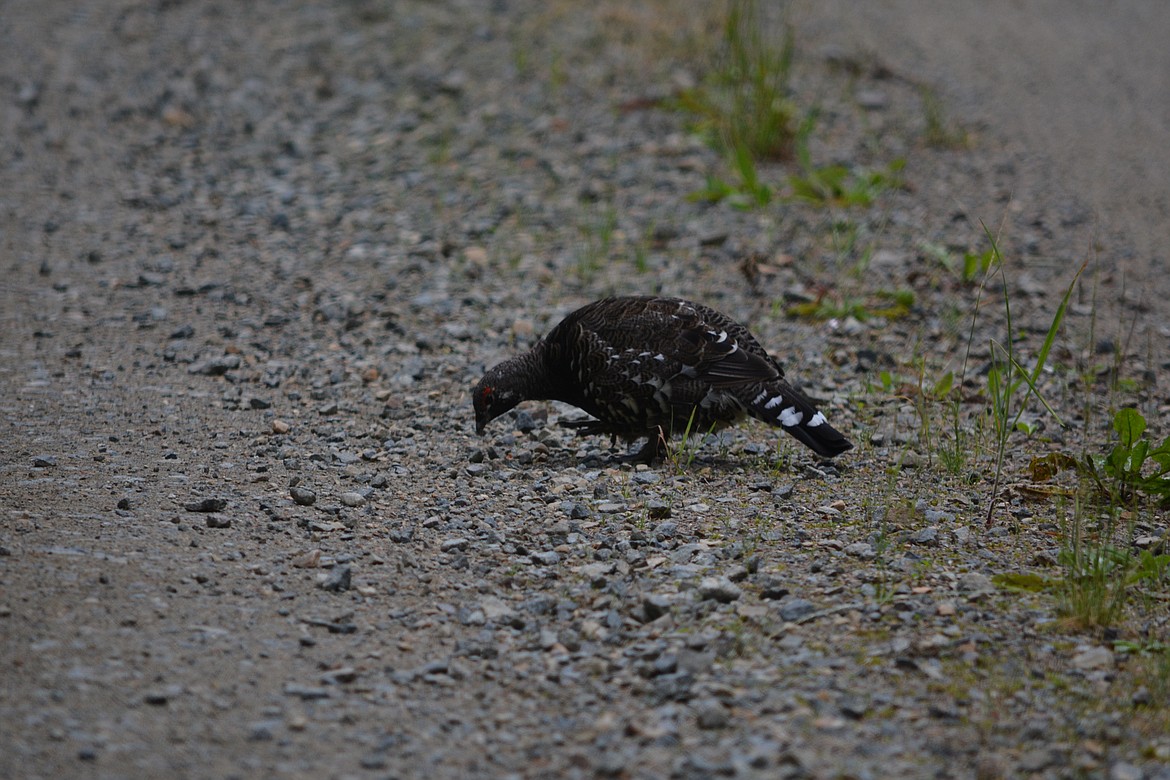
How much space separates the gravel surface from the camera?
Result: 4.38 meters

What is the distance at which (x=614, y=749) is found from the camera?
4.24m

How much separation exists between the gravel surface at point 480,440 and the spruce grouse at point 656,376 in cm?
29

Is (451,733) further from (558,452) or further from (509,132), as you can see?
(509,132)

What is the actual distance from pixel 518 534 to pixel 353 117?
26.7ft

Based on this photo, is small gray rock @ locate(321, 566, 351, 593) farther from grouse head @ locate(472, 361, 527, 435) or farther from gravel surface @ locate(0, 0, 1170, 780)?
grouse head @ locate(472, 361, 527, 435)

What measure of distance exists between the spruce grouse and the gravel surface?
11.3 inches

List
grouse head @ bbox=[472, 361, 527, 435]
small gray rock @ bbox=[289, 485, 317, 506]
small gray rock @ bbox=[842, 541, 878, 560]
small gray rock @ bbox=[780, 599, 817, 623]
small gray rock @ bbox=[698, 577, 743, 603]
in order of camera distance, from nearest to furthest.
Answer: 1. small gray rock @ bbox=[780, 599, 817, 623]
2. small gray rock @ bbox=[698, 577, 743, 603]
3. small gray rock @ bbox=[842, 541, 878, 560]
4. small gray rock @ bbox=[289, 485, 317, 506]
5. grouse head @ bbox=[472, 361, 527, 435]

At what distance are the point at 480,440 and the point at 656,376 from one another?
4.14 feet

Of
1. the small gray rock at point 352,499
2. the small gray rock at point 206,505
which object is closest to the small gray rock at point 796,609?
the small gray rock at point 352,499

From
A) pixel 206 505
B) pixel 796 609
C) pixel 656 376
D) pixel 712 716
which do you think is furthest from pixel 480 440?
pixel 712 716

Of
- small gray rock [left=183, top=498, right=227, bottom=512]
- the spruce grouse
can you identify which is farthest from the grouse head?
small gray rock [left=183, top=498, right=227, bottom=512]

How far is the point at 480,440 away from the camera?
741 centimetres

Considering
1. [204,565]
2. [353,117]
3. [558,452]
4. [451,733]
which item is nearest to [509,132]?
[353,117]

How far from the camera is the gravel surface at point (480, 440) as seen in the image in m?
A: 4.38
